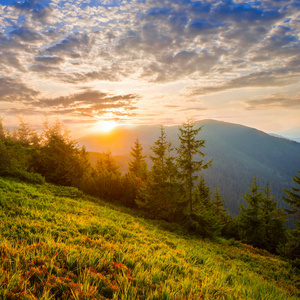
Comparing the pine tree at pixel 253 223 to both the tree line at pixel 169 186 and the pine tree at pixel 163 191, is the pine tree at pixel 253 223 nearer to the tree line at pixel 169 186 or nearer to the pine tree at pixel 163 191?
the tree line at pixel 169 186

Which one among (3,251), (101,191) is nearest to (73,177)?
(101,191)

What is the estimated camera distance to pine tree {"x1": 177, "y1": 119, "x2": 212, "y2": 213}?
1814 cm

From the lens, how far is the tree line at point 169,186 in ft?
60.7

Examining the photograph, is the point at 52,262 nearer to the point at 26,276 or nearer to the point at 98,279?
the point at 26,276

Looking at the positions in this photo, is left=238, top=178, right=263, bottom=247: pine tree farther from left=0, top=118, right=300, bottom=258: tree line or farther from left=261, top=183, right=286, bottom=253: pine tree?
left=261, top=183, right=286, bottom=253: pine tree

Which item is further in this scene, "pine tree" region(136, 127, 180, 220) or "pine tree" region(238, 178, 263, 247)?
"pine tree" region(238, 178, 263, 247)

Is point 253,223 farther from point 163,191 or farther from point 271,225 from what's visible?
point 163,191

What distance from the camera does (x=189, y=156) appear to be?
736 inches

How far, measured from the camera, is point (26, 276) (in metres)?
3.84

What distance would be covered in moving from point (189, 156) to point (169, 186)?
479 cm

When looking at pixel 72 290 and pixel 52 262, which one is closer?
pixel 72 290

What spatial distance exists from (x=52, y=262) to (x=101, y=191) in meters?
23.8

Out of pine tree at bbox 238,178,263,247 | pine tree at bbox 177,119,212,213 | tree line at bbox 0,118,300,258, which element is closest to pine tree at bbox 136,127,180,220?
tree line at bbox 0,118,300,258

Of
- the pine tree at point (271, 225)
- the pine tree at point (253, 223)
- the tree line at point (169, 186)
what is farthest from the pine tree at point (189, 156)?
the pine tree at point (271, 225)
